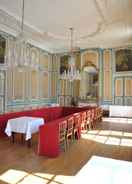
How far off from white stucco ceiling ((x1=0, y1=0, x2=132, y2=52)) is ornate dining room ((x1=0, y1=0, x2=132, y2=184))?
0.12ft

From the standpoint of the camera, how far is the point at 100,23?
879 centimetres

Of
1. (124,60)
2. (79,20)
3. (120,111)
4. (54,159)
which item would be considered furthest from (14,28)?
(120,111)

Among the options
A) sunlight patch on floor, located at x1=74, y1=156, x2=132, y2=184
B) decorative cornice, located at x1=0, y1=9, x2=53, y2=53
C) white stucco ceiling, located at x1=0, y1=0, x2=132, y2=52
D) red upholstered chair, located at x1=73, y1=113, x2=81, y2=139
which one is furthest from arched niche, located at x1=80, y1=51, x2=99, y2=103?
sunlight patch on floor, located at x1=74, y1=156, x2=132, y2=184

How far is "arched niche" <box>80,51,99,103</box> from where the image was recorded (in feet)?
41.6

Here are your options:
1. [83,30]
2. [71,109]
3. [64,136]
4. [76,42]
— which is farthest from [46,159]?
[76,42]

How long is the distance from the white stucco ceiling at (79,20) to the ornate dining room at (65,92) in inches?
1.5

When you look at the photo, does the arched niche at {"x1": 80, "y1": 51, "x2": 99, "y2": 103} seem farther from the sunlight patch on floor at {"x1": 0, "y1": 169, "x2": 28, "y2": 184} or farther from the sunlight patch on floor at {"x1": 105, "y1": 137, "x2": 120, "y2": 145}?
the sunlight patch on floor at {"x1": 0, "y1": 169, "x2": 28, "y2": 184}

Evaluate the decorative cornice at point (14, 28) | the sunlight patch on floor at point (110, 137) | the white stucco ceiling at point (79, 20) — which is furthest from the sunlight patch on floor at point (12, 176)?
the decorative cornice at point (14, 28)

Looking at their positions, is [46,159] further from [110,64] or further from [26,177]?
[110,64]

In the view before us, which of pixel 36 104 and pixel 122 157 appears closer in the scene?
pixel 122 157

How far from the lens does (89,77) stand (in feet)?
43.1

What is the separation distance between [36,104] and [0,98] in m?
3.39

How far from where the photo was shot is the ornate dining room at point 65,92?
394 centimetres

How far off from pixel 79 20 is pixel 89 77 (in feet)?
17.4
